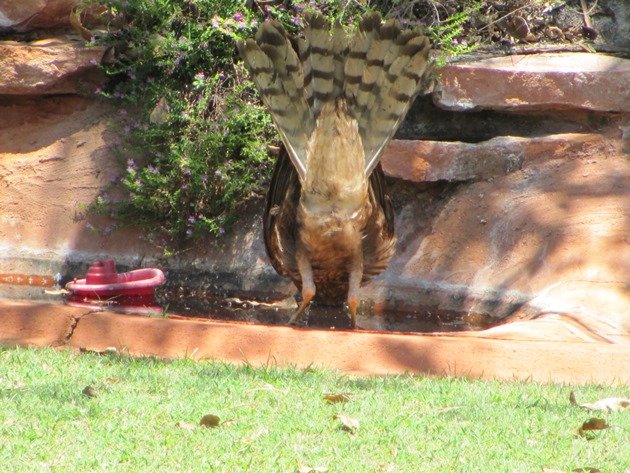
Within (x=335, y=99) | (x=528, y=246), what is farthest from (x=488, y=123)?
(x=335, y=99)

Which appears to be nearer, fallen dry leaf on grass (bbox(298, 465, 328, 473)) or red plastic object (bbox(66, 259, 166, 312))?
fallen dry leaf on grass (bbox(298, 465, 328, 473))

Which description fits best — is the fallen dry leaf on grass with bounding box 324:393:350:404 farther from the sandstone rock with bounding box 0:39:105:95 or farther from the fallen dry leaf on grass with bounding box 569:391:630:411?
the sandstone rock with bounding box 0:39:105:95

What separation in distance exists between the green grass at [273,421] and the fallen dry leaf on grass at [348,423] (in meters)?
0.03

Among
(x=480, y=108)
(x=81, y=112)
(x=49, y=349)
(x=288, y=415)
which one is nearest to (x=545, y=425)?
(x=288, y=415)

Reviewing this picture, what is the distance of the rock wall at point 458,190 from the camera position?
7.27 metres

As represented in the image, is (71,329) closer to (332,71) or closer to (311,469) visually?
(332,71)

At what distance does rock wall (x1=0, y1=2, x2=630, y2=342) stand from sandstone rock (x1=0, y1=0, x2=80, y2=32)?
79mm

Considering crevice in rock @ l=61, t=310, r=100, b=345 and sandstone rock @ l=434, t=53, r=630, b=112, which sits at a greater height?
sandstone rock @ l=434, t=53, r=630, b=112

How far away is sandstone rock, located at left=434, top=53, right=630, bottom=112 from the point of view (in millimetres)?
8328

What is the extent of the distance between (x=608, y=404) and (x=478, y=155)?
4.11 m

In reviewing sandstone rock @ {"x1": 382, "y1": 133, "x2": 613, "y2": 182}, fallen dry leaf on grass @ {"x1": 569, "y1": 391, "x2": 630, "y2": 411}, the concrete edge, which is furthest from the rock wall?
fallen dry leaf on grass @ {"x1": 569, "y1": 391, "x2": 630, "y2": 411}

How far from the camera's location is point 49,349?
16.5 feet

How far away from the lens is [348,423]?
12.8ft

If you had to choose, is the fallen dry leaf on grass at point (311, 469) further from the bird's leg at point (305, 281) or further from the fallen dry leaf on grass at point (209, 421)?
the bird's leg at point (305, 281)
